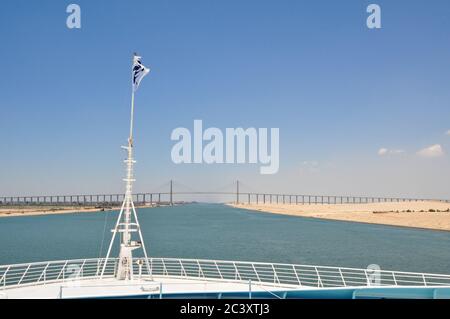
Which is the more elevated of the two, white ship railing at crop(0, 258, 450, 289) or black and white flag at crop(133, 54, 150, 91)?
black and white flag at crop(133, 54, 150, 91)

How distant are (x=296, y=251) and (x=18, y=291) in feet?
149

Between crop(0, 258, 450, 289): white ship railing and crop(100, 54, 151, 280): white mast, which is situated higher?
crop(100, 54, 151, 280): white mast

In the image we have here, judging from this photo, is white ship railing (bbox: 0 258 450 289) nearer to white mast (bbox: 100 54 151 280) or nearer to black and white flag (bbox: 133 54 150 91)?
white mast (bbox: 100 54 151 280)

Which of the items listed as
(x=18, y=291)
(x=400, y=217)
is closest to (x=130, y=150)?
(x=18, y=291)

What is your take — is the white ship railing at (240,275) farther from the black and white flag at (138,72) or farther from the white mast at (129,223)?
the black and white flag at (138,72)

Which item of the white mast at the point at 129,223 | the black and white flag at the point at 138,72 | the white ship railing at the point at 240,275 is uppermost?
the black and white flag at the point at 138,72

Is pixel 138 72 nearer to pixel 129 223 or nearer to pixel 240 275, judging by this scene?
pixel 129 223

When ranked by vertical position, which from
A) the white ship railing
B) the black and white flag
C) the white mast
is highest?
the black and white flag

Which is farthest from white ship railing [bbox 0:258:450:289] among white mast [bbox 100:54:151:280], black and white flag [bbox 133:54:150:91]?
black and white flag [bbox 133:54:150:91]

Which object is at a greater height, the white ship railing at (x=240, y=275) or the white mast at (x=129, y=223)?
the white mast at (x=129, y=223)

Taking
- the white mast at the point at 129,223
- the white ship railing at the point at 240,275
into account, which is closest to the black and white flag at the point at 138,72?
the white mast at the point at 129,223
